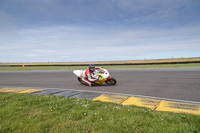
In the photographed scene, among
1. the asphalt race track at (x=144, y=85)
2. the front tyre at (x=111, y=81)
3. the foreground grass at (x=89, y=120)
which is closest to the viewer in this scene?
the foreground grass at (x=89, y=120)

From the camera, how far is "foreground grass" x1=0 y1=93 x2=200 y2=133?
11.8ft

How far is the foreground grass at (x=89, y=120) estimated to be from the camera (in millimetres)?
3592

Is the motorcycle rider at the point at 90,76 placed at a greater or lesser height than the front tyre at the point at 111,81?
greater

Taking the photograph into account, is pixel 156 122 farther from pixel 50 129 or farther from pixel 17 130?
pixel 17 130

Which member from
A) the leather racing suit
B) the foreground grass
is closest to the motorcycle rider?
the leather racing suit

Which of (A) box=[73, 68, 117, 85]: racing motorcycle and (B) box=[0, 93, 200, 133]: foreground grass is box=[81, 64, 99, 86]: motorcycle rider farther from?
(B) box=[0, 93, 200, 133]: foreground grass

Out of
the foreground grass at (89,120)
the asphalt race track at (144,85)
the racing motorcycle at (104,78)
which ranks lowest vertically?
the asphalt race track at (144,85)

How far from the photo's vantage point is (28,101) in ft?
19.2

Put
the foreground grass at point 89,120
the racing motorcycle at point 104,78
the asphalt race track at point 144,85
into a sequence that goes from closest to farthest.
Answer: the foreground grass at point 89,120
the asphalt race track at point 144,85
the racing motorcycle at point 104,78

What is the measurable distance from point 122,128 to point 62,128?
4.69ft

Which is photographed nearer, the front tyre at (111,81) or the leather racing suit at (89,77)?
the leather racing suit at (89,77)

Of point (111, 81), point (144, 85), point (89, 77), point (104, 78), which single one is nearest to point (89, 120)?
point (104, 78)

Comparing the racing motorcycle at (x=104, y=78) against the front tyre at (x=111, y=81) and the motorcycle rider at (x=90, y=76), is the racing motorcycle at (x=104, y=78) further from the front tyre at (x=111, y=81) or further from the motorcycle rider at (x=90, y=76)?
the motorcycle rider at (x=90, y=76)

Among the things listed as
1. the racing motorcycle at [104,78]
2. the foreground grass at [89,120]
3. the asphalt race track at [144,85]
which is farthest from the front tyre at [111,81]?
the foreground grass at [89,120]
